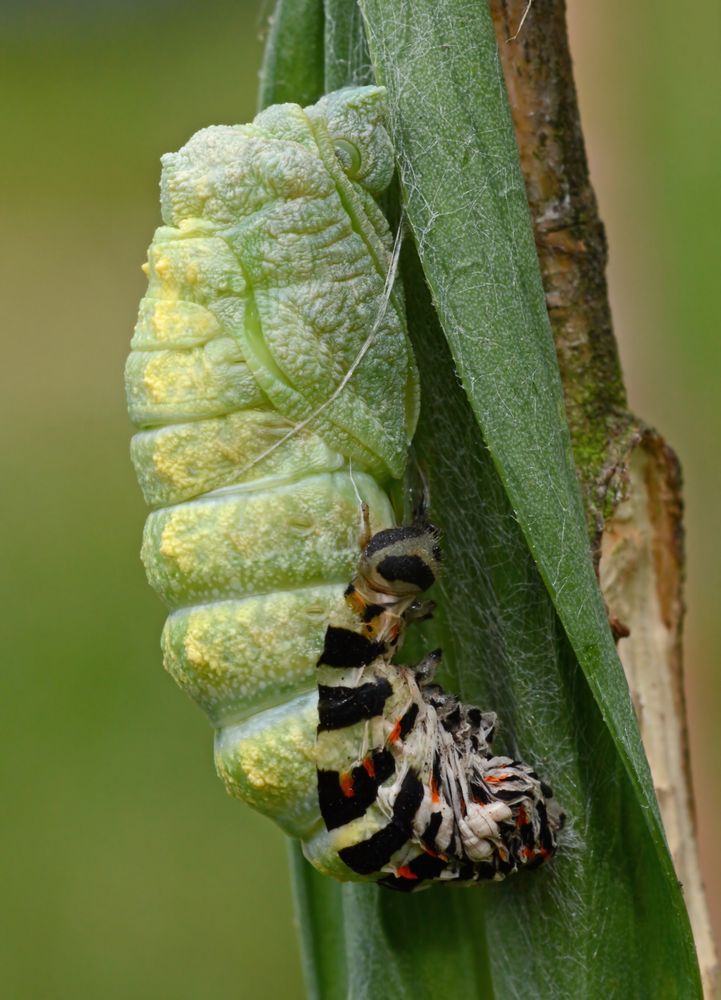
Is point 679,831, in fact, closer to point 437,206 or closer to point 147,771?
point 437,206

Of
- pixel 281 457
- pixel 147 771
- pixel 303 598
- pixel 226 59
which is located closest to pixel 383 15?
pixel 281 457

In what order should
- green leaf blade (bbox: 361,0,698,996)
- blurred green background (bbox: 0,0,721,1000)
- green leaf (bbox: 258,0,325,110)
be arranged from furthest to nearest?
blurred green background (bbox: 0,0,721,1000) < green leaf (bbox: 258,0,325,110) < green leaf blade (bbox: 361,0,698,996)

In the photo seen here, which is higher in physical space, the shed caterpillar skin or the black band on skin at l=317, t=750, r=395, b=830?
the shed caterpillar skin

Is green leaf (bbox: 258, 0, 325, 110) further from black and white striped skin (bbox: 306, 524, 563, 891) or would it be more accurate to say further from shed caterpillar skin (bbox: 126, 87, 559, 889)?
black and white striped skin (bbox: 306, 524, 563, 891)

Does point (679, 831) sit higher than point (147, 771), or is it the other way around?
point (679, 831)

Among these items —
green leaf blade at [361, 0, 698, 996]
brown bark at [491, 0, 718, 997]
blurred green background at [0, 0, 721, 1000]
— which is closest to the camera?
green leaf blade at [361, 0, 698, 996]

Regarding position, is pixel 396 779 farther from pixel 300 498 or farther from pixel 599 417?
pixel 599 417

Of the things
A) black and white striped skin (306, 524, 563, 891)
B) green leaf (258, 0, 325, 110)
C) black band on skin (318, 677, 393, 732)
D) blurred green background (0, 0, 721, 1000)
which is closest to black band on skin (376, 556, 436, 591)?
black and white striped skin (306, 524, 563, 891)
